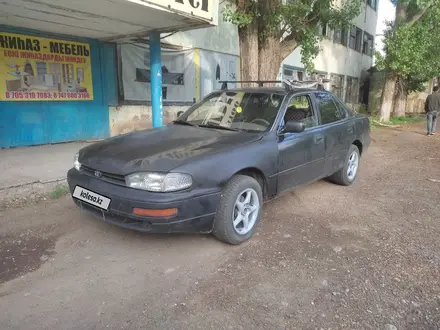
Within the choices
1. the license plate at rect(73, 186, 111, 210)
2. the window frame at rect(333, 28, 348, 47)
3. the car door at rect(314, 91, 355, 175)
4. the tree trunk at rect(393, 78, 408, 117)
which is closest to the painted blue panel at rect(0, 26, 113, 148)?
the license plate at rect(73, 186, 111, 210)

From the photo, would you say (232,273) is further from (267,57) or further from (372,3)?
(372,3)

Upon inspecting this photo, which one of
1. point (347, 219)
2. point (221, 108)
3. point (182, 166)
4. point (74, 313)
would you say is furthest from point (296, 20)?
point (74, 313)

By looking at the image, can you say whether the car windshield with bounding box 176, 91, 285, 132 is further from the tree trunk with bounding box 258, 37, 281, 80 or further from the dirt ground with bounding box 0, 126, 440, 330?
the tree trunk with bounding box 258, 37, 281, 80

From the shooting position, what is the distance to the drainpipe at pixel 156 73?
7.05 m

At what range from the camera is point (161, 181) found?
114 inches

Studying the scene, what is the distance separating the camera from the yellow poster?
22.6 ft

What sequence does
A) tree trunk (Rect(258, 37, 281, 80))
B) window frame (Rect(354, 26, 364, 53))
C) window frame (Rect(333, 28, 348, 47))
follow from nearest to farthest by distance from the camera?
tree trunk (Rect(258, 37, 281, 80))
window frame (Rect(333, 28, 348, 47))
window frame (Rect(354, 26, 364, 53))

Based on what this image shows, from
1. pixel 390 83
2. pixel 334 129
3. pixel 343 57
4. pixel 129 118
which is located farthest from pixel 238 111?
pixel 343 57

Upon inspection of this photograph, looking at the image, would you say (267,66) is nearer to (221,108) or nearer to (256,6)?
(256,6)

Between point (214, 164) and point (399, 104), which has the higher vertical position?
point (399, 104)

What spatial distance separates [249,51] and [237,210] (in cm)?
497

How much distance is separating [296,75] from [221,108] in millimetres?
11906

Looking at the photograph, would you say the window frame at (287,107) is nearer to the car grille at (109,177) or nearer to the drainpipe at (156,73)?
the car grille at (109,177)

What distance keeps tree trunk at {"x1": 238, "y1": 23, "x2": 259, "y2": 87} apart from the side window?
3.25 meters
